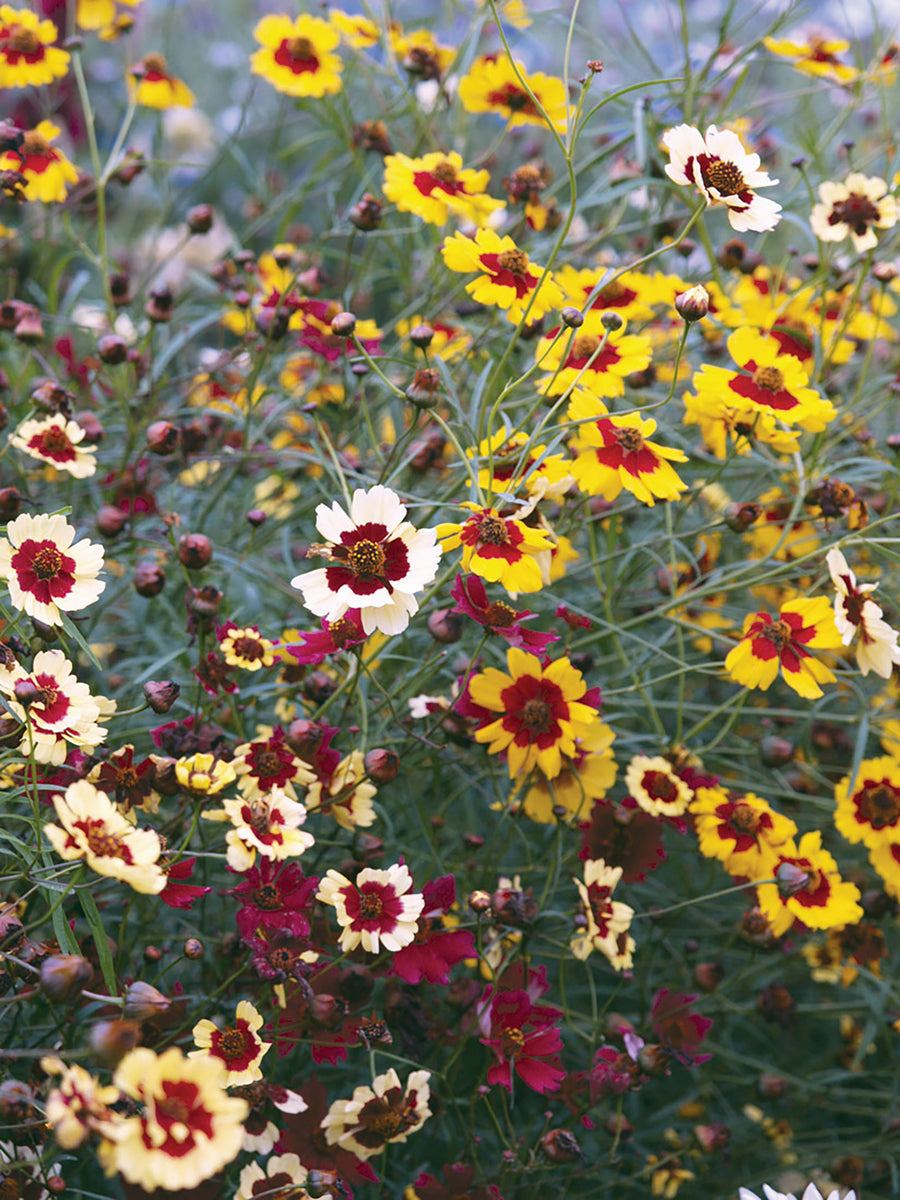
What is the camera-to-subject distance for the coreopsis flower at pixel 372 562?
2.38 feet

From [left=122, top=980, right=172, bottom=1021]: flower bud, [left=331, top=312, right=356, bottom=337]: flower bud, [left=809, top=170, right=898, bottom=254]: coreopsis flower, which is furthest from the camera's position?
[left=809, top=170, right=898, bottom=254]: coreopsis flower

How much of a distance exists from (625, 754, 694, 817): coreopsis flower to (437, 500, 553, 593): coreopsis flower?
266 millimetres

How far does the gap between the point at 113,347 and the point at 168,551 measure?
0.69 ft

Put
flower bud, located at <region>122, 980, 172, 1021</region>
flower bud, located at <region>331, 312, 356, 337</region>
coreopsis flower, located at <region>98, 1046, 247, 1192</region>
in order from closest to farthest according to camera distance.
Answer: coreopsis flower, located at <region>98, 1046, 247, 1192</region> → flower bud, located at <region>122, 980, 172, 1021</region> → flower bud, located at <region>331, 312, 356, 337</region>

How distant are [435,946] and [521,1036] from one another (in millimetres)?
107

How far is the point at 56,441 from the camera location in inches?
38.4

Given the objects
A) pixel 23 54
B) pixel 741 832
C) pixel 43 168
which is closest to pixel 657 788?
pixel 741 832

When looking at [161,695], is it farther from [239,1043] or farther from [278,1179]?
[278,1179]

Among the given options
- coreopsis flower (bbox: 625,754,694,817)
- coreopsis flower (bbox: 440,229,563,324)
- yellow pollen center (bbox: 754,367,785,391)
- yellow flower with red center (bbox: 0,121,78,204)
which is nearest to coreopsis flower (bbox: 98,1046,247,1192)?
coreopsis flower (bbox: 625,754,694,817)

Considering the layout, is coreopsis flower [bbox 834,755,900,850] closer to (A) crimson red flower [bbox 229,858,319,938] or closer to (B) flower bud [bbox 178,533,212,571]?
(A) crimson red flower [bbox 229,858,319,938]

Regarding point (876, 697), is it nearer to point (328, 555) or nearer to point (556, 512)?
point (556, 512)

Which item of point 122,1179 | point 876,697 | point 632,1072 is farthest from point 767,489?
point 122,1179

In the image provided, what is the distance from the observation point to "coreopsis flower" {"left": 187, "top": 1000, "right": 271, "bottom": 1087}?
Answer: 0.71 meters

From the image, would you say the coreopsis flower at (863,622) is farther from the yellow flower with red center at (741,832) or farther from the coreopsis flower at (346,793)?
the coreopsis flower at (346,793)
